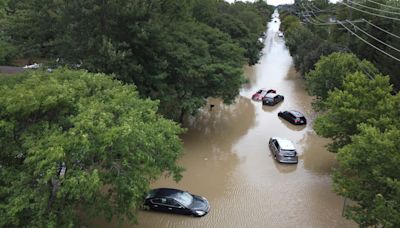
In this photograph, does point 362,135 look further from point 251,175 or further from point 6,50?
point 6,50

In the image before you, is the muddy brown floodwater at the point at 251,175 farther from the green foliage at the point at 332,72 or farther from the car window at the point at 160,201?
the green foliage at the point at 332,72

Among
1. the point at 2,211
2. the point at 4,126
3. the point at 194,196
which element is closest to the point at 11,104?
the point at 4,126

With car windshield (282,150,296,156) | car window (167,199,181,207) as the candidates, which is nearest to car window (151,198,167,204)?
car window (167,199,181,207)

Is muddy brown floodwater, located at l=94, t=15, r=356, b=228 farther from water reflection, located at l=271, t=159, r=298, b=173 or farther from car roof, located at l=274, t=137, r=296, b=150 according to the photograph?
car roof, located at l=274, t=137, r=296, b=150

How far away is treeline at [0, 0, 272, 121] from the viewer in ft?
66.1

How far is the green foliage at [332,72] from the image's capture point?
25609 millimetres

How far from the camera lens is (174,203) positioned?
15.7 metres

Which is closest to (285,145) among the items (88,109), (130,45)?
(130,45)

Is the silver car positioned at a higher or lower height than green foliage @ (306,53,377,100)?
lower

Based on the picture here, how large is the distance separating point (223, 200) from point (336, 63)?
14.2 metres

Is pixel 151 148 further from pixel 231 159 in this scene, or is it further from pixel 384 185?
pixel 231 159

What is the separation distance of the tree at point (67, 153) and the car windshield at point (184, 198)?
3873 millimetres

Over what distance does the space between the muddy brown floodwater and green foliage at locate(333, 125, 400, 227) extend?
3661 mm

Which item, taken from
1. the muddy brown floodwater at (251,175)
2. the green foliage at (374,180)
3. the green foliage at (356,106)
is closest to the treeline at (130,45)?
the muddy brown floodwater at (251,175)
